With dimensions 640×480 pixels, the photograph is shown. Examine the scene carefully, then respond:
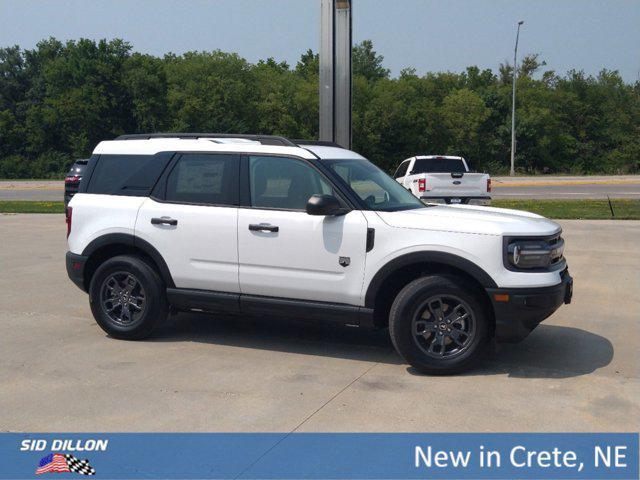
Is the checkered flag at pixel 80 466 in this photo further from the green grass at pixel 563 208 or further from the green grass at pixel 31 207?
the green grass at pixel 31 207

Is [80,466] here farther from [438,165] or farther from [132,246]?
[438,165]

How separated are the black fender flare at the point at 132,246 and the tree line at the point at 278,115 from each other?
5064 centimetres

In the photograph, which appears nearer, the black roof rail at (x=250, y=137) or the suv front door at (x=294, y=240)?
the suv front door at (x=294, y=240)

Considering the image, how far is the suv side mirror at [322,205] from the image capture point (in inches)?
236

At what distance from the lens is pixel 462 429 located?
15.3ft

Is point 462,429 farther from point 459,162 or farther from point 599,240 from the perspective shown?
point 459,162

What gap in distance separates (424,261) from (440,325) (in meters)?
0.51

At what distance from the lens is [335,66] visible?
11469 millimetres

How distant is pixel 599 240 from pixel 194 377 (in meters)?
10.2

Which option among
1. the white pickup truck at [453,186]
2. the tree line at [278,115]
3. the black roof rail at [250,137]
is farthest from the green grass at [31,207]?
the tree line at [278,115]

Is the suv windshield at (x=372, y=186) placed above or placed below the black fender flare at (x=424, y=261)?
above

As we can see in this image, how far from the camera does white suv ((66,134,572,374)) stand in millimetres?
5789

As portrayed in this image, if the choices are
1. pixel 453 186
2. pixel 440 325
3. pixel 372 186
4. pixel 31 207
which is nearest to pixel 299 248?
pixel 372 186

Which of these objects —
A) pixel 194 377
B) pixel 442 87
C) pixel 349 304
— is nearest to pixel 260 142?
pixel 349 304
